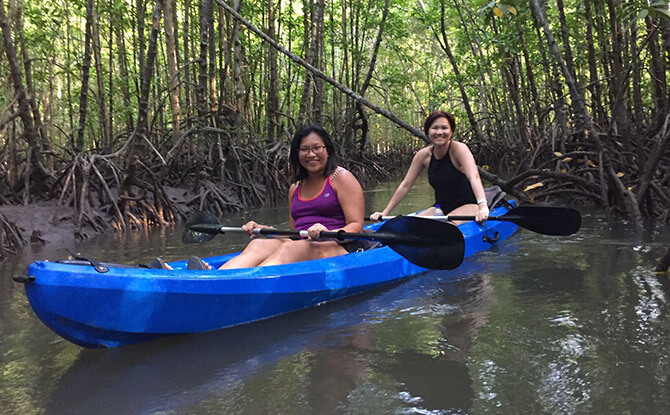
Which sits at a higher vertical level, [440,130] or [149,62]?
[149,62]

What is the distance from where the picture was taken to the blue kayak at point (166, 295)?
234cm

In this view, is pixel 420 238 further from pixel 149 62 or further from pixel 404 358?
pixel 149 62

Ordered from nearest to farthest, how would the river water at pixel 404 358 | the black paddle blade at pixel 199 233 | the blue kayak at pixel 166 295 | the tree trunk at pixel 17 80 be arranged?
the river water at pixel 404 358 → the blue kayak at pixel 166 295 → the black paddle blade at pixel 199 233 → the tree trunk at pixel 17 80

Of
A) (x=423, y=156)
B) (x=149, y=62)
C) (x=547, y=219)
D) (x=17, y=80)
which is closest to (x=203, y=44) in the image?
(x=149, y=62)

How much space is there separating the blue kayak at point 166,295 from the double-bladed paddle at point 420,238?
0.88 feet

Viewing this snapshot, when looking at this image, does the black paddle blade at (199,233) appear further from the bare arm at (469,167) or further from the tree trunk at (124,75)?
the tree trunk at (124,75)

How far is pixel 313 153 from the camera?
3326 mm

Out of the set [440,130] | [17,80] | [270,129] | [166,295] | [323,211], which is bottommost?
[166,295]

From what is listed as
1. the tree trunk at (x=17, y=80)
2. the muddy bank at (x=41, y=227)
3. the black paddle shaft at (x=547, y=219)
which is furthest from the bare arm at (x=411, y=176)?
the tree trunk at (x=17, y=80)

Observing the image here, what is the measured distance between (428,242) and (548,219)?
123 cm

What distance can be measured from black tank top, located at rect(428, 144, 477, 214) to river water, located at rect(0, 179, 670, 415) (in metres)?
1.04

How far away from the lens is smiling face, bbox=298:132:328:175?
10.9 feet

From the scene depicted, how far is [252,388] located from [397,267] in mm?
1741

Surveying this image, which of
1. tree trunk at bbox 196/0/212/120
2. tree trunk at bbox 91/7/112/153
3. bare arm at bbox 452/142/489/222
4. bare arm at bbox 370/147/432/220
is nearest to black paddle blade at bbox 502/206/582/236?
bare arm at bbox 452/142/489/222
